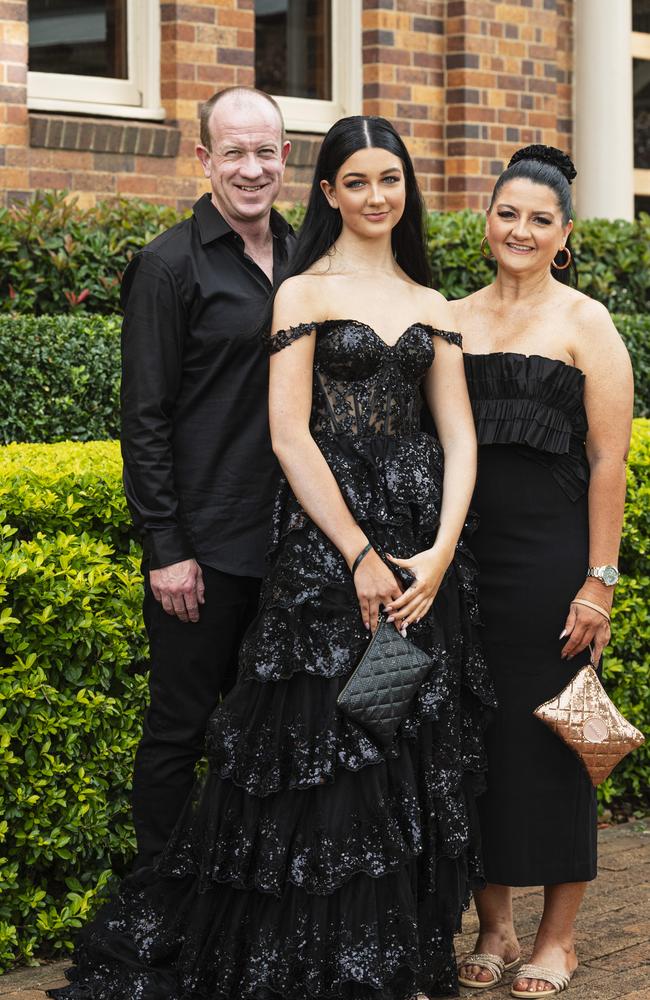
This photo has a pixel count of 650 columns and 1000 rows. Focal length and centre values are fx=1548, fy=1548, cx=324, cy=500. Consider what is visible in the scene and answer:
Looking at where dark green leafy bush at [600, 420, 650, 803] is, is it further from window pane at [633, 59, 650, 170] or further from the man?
window pane at [633, 59, 650, 170]

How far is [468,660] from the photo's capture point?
12.2ft

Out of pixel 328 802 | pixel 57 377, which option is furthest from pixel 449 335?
pixel 57 377

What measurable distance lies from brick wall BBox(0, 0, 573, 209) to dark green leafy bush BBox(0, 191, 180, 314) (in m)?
0.75

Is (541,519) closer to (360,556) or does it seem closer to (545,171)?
(360,556)

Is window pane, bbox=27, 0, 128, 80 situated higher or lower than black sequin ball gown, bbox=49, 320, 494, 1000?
higher

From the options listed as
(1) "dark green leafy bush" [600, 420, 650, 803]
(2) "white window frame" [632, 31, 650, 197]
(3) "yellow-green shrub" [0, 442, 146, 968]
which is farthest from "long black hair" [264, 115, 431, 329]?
(2) "white window frame" [632, 31, 650, 197]

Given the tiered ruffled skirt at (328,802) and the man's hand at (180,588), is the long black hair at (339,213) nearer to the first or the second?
the tiered ruffled skirt at (328,802)

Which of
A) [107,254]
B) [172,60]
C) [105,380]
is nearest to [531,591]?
[105,380]

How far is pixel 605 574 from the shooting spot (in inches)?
150

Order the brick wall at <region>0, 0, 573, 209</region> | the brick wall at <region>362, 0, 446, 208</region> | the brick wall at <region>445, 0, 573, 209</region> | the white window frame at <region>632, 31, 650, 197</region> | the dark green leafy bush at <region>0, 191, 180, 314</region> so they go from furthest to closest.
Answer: the white window frame at <region>632, 31, 650, 197</region>, the brick wall at <region>445, 0, 573, 209</region>, the brick wall at <region>362, 0, 446, 208</region>, the brick wall at <region>0, 0, 573, 209</region>, the dark green leafy bush at <region>0, 191, 180, 314</region>

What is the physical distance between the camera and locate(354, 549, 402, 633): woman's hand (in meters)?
3.48

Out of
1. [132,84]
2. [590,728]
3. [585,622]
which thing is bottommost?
[590,728]

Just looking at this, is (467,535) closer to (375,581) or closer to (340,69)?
(375,581)

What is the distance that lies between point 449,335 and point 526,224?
14.6 inches
